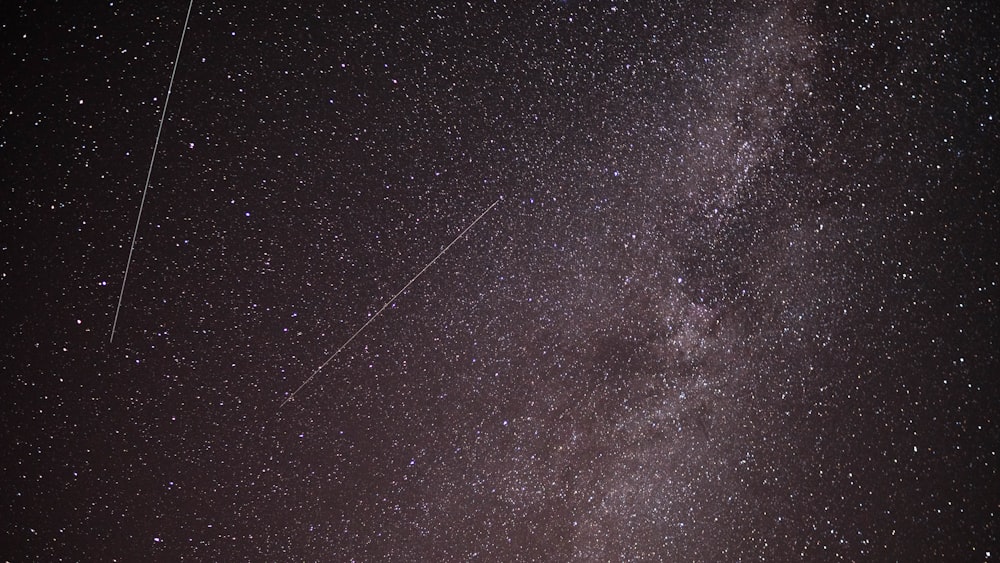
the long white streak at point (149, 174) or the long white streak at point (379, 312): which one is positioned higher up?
the long white streak at point (149, 174)

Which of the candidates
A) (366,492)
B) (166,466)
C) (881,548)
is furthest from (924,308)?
(166,466)

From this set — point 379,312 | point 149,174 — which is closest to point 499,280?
point 379,312

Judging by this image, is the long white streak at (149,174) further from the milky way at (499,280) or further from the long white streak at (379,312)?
the long white streak at (379,312)

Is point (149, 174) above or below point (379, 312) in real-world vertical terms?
above

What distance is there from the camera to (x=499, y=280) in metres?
0.84

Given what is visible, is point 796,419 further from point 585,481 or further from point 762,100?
point 762,100

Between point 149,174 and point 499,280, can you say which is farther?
point 499,280

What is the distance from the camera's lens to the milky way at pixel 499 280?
2.45ft

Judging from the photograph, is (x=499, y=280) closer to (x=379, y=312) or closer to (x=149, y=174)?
(x=379, y=312)

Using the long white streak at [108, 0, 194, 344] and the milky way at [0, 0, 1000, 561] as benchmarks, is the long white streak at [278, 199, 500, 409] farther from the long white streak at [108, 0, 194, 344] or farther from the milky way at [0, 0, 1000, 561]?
the long white streak at [108, 0, 194, 344]

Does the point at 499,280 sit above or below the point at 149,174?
below

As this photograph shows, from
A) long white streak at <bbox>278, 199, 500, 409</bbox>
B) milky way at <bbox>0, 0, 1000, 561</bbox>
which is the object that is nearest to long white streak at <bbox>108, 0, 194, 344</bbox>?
milky way at <bbox>0, 0, 1000, 561</bbox>

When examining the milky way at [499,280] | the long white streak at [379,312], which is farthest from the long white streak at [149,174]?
the long white streak at [379,312]

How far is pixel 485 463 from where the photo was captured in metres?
0.87
